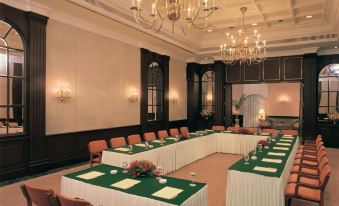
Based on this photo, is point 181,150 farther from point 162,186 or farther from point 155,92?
point 155,92

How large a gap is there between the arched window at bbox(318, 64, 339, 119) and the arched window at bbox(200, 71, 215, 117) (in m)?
4.71

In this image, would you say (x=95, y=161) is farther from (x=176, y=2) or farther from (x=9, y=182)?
(x=176, y=2)

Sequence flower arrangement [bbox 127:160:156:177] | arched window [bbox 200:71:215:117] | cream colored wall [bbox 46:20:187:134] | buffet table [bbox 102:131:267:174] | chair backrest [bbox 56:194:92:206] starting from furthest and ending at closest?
arched window [bbox 200:71:215:117]
cream colored wall [bbox 46:20:187:134]
buffet table [bbox 102:131:267:174]
flower arrangement [bbox 127:160:156:177]
chair backrest [bbox 56:194:92:206]

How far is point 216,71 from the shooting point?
11.8m

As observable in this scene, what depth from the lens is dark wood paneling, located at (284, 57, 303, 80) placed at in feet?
32.8

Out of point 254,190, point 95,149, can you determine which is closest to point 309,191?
point 254,190

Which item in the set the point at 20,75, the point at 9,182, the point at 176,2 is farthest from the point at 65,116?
the point at 176,2

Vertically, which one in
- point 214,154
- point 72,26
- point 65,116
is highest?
point 72,26

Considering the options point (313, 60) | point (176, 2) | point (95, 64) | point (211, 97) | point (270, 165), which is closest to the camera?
point (176, 2)

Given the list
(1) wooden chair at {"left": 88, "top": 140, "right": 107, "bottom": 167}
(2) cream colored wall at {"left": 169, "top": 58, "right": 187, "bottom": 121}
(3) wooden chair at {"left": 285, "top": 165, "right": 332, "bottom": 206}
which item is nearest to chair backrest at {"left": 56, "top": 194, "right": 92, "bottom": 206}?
(3) wooden chair at {"left": 285, "top": 165, "right": 332, "bottom": 206}

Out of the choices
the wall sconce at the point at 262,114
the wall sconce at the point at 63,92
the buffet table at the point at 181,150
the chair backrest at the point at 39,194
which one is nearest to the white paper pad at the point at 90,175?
the chair backrest at the point at 39,194

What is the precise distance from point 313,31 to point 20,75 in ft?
30.1

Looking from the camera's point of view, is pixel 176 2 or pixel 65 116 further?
pixel 65 116

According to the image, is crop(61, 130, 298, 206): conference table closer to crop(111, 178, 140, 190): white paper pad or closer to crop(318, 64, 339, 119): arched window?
crop(111, 178, 140, 190): white paper pad
